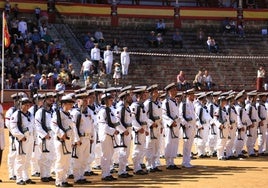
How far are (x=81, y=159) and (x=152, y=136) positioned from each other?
3.31 m

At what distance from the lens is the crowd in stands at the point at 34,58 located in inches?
1489

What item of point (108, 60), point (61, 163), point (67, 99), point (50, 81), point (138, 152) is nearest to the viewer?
point (61, 163)

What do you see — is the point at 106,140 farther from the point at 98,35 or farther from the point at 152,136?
the point at 98,35

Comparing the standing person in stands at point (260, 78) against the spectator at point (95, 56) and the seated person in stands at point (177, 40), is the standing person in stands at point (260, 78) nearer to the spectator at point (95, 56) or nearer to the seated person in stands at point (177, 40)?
the seated person in stands at point (177, 40)

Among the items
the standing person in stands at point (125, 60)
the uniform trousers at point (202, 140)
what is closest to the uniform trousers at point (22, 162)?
the uniform trousers at point (202, 140)

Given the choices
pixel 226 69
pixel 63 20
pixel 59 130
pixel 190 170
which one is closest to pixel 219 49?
pixel 226 69

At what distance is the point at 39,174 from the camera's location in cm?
2314

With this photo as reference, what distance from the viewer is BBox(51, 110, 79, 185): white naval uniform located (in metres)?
20.9

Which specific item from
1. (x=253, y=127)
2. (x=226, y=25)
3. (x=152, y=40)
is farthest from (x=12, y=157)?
(x=226, y=25)

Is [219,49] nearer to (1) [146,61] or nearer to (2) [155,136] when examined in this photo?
(1) [146,61]

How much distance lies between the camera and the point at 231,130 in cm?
2811

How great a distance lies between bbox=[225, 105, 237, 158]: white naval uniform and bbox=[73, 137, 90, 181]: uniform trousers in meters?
7.32

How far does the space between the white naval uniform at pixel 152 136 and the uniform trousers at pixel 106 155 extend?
221cm

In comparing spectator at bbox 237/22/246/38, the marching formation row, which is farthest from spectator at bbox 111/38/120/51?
the marching formation row
